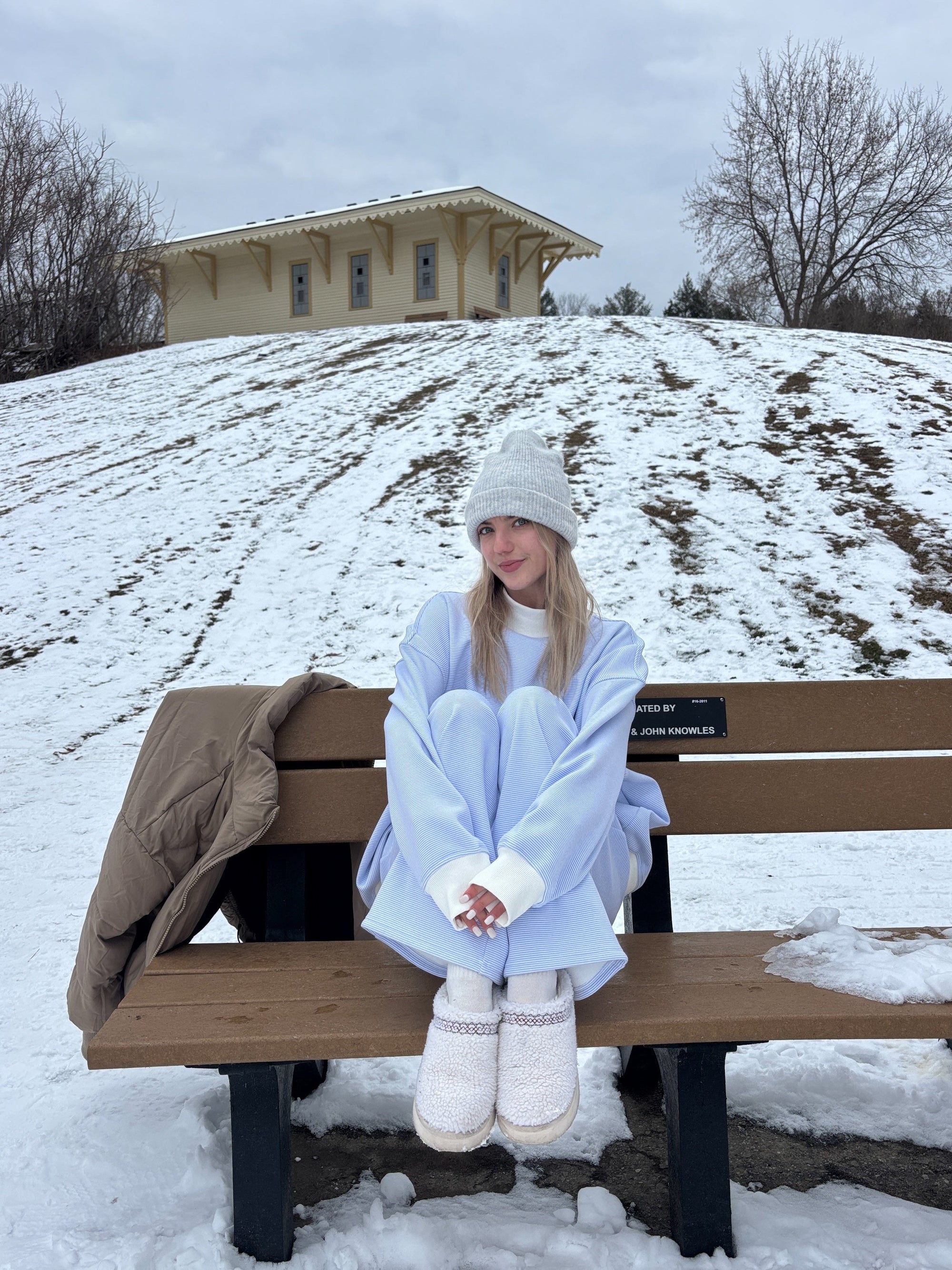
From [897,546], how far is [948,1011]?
6.16 m

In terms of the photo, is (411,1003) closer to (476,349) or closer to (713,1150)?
(713,1150)

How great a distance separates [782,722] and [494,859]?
97 cm

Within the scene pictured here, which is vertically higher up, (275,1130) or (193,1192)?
(275,1130)

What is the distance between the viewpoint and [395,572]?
25.2ft

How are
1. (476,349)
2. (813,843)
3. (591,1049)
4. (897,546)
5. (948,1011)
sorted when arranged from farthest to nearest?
(476,349), (897,546), (813,843), (591,1049), (948,1011)

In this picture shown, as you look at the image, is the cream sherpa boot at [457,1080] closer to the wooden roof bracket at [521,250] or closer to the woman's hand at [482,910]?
the woman's hand at [482,910]

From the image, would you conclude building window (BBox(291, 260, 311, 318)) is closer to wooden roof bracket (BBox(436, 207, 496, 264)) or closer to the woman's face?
wooden roof bracket (BBox(436, 207, 496, 264))

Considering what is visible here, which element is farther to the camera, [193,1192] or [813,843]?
[813,843]

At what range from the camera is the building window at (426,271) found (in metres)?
22.6

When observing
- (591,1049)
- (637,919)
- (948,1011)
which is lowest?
(591,1049)

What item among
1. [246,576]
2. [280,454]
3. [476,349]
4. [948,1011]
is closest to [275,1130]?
[948,1011]

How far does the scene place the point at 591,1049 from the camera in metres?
2.71

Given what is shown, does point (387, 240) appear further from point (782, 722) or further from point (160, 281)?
point (782, 722)

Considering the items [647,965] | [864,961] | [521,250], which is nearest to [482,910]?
[647,965]
